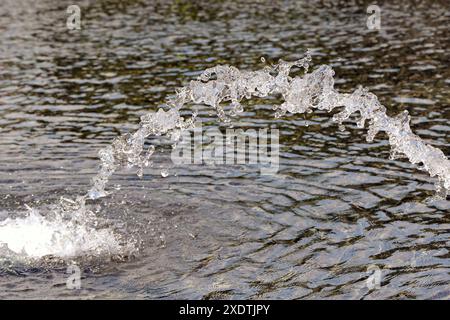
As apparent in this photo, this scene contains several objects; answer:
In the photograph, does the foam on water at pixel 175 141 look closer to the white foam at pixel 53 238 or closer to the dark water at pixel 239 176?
the white foam at pixel 53 238

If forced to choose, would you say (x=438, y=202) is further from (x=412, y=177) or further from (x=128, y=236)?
(x=128, y=236)

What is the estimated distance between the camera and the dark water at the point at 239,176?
12.1 metres

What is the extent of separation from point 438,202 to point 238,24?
22.9 m

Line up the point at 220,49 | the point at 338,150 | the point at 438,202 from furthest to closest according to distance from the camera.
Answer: the point at 220,49, the point at 338,150, the point at 438,202

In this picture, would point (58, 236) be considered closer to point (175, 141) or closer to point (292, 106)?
point (175, 141)

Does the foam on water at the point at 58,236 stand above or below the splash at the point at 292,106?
below

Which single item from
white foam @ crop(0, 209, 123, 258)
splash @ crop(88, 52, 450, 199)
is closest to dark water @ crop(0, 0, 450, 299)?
splash @ crop(88, 52, 450, 199)

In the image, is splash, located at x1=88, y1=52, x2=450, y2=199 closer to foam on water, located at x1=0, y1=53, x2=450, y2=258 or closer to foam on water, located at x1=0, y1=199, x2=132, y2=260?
foam on water, located at x1=0, y1=53, x2=450, y2=258

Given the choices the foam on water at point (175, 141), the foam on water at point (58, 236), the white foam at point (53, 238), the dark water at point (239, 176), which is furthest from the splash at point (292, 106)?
the white foam at point (53, 238)

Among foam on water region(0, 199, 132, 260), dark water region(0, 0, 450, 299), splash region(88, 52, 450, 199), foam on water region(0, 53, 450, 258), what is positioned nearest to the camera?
dark water region(0, 0, 450, 299)

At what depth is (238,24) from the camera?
36.3m

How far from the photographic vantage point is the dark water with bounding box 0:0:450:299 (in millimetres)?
12148

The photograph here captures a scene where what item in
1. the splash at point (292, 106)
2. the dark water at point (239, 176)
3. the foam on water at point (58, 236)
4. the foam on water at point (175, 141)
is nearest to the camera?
the dark water at point (239, 176)
